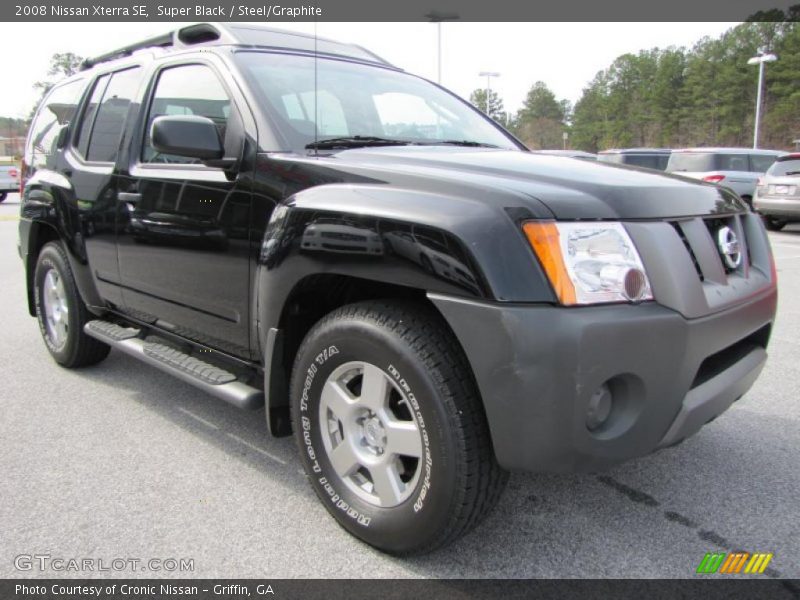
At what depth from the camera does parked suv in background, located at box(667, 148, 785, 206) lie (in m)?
14.7

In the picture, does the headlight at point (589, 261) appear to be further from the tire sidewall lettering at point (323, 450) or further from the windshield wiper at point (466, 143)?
the windshield wiper at point (466, 143)

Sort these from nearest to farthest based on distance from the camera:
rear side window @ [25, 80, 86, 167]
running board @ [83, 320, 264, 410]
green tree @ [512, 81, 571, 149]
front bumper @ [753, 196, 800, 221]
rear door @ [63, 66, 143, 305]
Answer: running board @ [83, 320, 264, 410] < rear door @ [63, 66, 143, 305] < rear side window @ [25, 80, 86, 167] < front bumper @ [753, 196, 800, 221] < green tree @ [512, 81, 571, 149]

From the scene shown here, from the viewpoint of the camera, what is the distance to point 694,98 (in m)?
67.2

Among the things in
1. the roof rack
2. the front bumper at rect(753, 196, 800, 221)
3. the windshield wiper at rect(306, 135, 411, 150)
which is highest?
the roof rack

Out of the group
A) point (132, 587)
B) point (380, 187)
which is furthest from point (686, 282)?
point (132, 587)

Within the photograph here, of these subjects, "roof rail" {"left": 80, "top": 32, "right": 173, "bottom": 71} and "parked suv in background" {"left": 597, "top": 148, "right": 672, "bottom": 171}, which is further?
"parked suv in background" {"left": 597, "top": 148, "right": 672, "bottom": 171}

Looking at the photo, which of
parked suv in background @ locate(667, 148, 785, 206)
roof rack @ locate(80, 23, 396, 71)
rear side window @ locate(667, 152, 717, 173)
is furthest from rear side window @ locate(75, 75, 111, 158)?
rear side window @ locate(667, 152, 717, 173)

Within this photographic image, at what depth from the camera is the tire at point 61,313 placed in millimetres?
4016

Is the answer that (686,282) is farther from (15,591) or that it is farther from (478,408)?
(15,591)

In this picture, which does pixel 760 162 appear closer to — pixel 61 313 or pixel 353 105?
pixel 353 105

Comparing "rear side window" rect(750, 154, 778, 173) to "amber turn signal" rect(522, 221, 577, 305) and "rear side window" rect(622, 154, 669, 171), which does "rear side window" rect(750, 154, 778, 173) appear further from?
"amber turn signal" rect(522, 221, 577, 305)

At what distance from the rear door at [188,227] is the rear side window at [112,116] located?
0.86ft

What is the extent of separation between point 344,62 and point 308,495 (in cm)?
214

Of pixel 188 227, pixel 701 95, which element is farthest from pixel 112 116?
pixel 701 95
